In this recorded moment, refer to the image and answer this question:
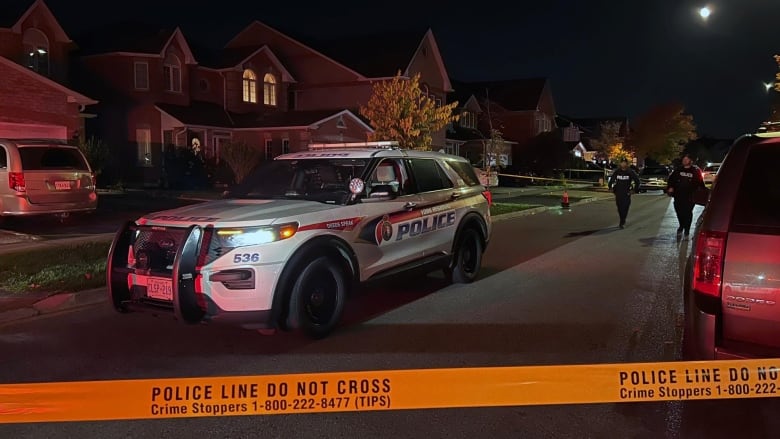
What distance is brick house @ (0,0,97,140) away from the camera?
67.4 feet

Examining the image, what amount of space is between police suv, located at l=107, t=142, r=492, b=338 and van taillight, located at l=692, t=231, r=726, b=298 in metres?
3.15

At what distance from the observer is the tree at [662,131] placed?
65000mm

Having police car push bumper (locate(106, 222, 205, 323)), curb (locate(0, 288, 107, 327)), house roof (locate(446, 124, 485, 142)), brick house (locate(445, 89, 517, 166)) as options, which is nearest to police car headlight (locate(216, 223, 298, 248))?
police car push bumper (locate(106, 222, 205, 323))

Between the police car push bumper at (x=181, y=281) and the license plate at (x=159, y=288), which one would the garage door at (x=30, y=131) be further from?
the license plate at (x=159, y=288)

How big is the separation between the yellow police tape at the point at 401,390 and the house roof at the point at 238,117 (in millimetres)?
26035

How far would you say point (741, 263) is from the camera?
386 centimetres

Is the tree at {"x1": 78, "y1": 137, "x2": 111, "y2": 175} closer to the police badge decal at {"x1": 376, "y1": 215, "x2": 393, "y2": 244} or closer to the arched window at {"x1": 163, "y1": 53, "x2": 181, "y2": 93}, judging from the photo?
the arched window at {"x1": 163, "y1": 53, "x2": 181, "y2": 93}

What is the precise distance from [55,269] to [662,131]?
64465 millimetres

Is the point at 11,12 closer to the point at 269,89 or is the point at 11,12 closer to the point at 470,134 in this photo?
the point at 269,89

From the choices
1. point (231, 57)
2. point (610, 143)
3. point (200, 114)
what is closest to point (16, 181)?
point (200, 114)

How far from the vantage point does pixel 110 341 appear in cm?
623

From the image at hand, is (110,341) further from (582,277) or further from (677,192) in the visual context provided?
(677,192)

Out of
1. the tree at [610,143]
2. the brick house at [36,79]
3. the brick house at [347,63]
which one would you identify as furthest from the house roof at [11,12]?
the tree at [610,143]

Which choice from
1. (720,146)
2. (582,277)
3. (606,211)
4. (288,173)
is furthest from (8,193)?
(720,146)
